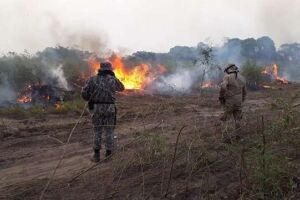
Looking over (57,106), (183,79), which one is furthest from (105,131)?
(183,79)

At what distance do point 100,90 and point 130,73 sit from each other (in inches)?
584

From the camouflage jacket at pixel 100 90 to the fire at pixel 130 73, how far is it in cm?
1390

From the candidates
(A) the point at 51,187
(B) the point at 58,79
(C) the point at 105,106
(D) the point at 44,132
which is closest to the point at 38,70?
(B) the point at 58,79

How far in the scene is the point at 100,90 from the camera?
8414 mm

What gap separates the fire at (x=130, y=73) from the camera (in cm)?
2277

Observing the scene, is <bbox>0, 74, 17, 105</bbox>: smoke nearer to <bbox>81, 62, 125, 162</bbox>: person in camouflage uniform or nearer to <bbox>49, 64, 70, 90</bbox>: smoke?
<bbox>49, 64, 70, 90</bbox>: smoke

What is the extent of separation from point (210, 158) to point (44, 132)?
726 centimetres

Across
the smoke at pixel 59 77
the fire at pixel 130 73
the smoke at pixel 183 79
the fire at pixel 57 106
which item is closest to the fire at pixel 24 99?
the fire at pixel 57 106

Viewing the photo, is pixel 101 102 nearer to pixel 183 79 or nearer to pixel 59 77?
pixel 59 77

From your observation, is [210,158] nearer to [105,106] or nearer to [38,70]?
[105,106]

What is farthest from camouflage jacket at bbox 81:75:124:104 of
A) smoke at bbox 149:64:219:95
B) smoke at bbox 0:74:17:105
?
smoke at bbox 149:64:219:95

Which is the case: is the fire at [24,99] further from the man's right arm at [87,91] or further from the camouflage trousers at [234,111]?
the camouflage trousers at [234,111]

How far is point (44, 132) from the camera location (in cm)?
1248

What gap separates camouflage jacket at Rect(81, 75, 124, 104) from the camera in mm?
8414
